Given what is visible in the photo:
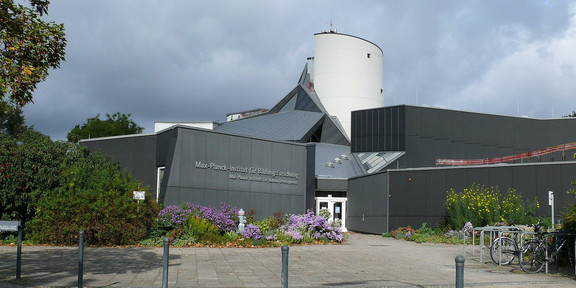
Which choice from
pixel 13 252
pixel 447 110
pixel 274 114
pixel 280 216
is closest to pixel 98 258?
pixel 13 252

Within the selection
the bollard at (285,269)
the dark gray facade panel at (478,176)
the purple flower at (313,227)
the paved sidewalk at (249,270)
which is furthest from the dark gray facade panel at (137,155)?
the bollard at (285,269)

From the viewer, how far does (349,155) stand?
37531mm

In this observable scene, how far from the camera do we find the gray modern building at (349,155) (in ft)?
82.3

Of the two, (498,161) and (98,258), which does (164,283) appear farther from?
(498,161)

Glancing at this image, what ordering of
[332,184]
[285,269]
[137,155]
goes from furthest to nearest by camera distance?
[332,184] < [137,155] < [285,269]

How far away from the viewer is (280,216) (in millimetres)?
25078

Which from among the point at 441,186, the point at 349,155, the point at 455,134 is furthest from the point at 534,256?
the point at 349,155

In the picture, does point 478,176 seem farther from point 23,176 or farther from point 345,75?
point 345,75

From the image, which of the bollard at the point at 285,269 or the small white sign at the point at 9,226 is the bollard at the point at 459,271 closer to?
the bollard at the point at 285,269

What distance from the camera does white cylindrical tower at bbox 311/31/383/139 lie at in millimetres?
45188

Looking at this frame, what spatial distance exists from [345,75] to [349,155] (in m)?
9.95

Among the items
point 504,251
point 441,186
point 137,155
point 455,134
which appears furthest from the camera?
point 455,134

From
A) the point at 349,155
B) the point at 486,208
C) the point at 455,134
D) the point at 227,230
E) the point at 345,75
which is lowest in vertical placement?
the point at 227,230

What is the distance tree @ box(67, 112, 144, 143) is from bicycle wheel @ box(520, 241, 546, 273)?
5777 centimetres
